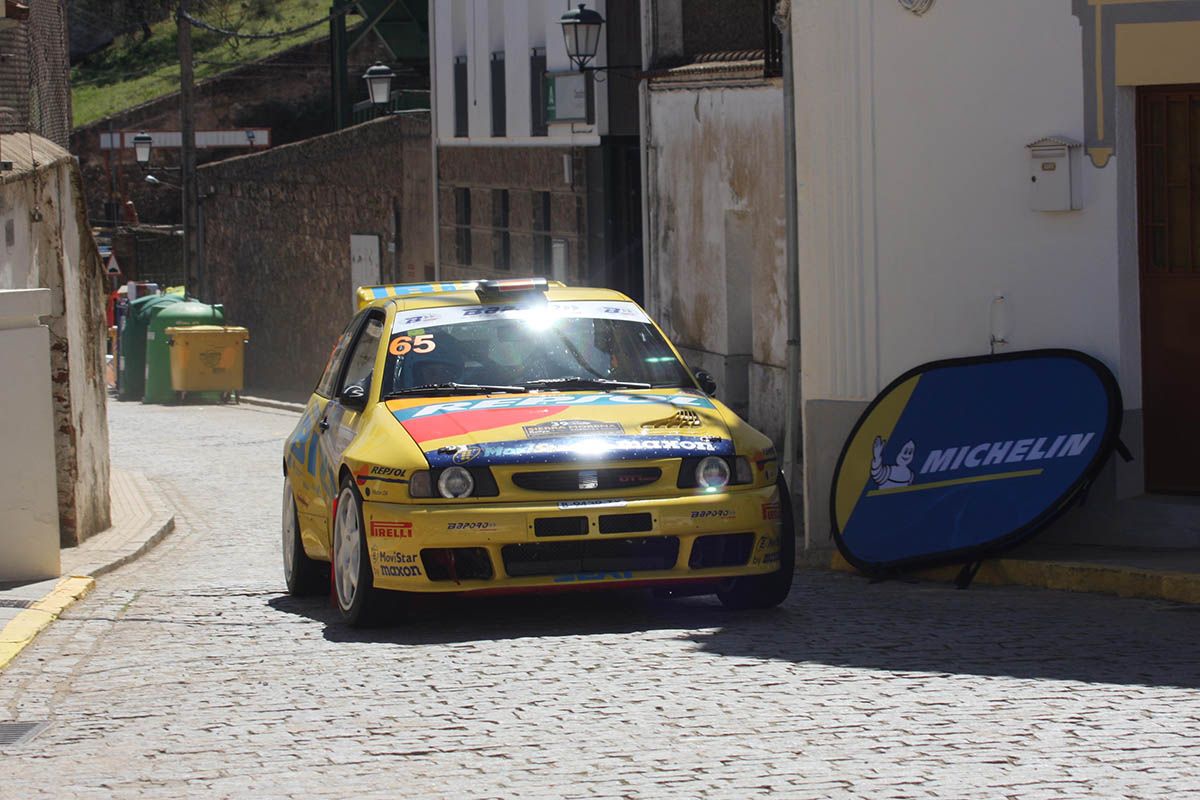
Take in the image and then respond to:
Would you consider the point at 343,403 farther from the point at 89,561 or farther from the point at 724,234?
the point at 724,234

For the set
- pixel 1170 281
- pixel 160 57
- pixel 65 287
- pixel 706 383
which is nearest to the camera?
pixel 706 383

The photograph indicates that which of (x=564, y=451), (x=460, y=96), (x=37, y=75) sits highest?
(x=460, y=96)

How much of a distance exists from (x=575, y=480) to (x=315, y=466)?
2169mm

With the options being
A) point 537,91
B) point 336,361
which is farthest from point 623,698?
point 537,91

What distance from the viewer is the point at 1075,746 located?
21.6ft

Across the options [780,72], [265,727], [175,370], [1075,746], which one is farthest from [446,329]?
[175,370]

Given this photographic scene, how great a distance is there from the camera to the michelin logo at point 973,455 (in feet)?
36.1

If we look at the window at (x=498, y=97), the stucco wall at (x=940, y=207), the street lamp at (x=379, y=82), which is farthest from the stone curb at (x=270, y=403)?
the stucco wall at (x=940, y=207)

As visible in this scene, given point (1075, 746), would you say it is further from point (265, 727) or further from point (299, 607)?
point (299, 607)

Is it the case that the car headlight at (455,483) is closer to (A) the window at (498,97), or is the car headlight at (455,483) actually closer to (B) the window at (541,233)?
(B) the window at (541,233)

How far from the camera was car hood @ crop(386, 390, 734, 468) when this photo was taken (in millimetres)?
9055

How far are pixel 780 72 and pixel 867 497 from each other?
7.46m

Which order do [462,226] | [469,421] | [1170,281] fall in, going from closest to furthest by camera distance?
1. [469,421]
2. [1170,281]
3. [462,226]

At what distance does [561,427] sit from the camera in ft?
30.5
